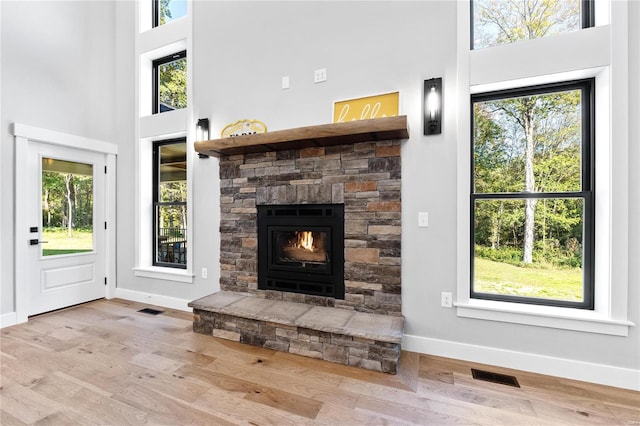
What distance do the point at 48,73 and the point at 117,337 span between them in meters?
3.43

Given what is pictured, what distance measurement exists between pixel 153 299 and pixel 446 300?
12.1 feet

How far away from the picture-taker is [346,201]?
2.69 m

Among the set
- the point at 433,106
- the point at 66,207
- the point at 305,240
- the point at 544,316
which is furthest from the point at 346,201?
the point at 66,207

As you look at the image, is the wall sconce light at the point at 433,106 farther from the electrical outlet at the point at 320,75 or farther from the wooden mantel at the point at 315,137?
the electrical outlet at the point at 320,75

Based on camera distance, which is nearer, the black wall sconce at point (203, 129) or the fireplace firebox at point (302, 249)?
the fireplace firebox at point (302, 249)

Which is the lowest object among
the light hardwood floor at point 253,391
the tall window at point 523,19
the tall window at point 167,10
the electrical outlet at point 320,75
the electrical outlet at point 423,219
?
the light hardwood floor at point 253,391

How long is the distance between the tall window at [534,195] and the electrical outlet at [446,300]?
9.9 inches

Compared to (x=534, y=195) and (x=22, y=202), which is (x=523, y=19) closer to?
(x=534, y=195)

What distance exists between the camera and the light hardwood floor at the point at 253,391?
1.67 metres

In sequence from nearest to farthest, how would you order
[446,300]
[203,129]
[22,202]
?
1. [446,300]
2. [22,202]
3. [203,129]

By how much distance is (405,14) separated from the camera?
98.6 inches

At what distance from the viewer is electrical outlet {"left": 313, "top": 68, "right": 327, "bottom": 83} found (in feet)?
9.18

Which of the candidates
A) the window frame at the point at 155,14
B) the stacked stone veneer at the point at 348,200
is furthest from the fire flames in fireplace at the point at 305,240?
the window frame at the point at 155,14

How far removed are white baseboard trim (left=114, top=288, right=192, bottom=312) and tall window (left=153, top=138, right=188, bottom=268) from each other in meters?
0.44
